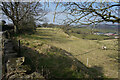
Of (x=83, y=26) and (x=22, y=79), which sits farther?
(x=83, y=26)

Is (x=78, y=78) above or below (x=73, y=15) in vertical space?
below

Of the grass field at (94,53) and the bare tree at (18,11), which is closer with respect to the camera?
the grass field at (94,53)

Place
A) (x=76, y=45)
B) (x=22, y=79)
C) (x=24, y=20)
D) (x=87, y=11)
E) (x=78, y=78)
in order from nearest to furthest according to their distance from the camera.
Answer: (x=22, y=79) < (x=87, y=11) < (x=78, y=78) < (x=24, y=20) < (x=76, y=45)

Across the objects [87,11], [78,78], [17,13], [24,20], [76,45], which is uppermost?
[17,13]

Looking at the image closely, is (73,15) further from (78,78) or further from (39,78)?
(78,78)

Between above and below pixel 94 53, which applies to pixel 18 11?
above

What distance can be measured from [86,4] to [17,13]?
38.8 ft

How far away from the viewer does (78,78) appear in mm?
3971

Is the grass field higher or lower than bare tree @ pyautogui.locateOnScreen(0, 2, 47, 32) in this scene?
lower

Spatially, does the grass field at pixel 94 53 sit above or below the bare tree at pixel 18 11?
below

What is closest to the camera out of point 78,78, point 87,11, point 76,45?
point 87,11

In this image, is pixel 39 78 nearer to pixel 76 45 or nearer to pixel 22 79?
pixel 22 79

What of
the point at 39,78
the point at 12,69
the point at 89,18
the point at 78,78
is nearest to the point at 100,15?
the point at 89,18

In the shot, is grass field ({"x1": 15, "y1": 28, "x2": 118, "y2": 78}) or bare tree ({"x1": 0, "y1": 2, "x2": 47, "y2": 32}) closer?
grass field ({"x1": 15, "y1": 28, "x2": 118, "y2": 78})
